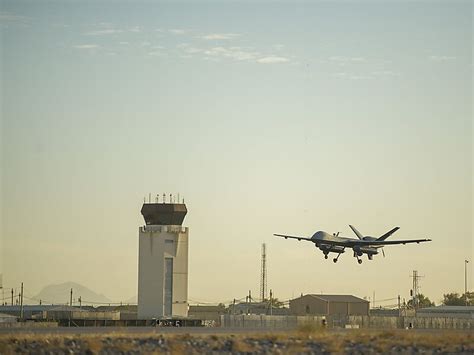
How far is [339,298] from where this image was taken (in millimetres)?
149875

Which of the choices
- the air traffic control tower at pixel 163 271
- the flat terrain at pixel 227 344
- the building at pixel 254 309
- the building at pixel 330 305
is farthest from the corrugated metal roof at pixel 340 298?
the flat terrain at pixel 227 344

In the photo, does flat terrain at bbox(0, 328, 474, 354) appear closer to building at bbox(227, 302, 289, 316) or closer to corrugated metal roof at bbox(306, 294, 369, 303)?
corrugated metal roof at bbox(306, 294, 369, 303)

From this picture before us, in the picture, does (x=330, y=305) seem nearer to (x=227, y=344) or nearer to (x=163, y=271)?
(x=163, y=271)

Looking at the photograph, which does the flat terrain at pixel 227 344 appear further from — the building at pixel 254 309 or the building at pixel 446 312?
the building at pixel 254 309

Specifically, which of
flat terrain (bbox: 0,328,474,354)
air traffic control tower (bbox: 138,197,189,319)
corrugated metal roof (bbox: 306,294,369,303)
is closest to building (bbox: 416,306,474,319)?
corrugated metal roof (bbox: 306,294,369,303)

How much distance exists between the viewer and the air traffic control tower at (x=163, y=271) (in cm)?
12825

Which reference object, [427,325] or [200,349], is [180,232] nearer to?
[427,325]

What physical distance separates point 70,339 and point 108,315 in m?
71.4

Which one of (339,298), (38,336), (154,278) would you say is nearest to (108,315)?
(154,278)

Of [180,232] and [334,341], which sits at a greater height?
[180,232]

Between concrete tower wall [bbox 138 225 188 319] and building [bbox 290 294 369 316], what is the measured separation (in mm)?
22259

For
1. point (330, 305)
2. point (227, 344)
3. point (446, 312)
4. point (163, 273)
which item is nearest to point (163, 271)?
point (163, 273)

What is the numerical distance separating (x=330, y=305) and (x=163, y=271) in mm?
27589

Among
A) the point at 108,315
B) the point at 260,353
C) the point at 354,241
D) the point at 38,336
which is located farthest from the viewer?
the point at 108,315
